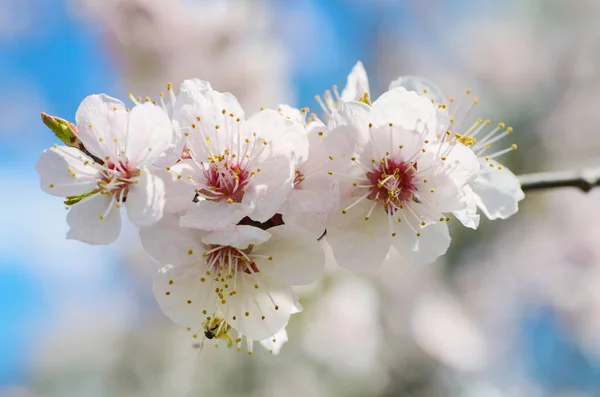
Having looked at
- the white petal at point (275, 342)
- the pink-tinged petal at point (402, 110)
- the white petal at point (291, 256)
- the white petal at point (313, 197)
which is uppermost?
the pink-tinged petal at point (402, 110)

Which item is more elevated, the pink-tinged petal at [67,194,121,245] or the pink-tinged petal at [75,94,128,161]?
the pink-tinged petal at [75,94,128,161]

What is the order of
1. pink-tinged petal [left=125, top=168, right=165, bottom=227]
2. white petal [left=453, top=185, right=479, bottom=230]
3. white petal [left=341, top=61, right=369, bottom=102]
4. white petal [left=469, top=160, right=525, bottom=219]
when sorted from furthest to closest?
white petal [left=341, top=61, right=369, bottom=102]
white petal [left=469, top=160, right=525, bottom=219]
white petal [left=453, top=185, right=479, bottom=230]
pink-tinged petal [left=125, top=168, right=165, bottom=227]

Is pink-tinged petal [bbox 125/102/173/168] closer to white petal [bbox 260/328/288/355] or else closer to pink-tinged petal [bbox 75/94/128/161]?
pink-tinged petal [bbox 75/94/128/161]

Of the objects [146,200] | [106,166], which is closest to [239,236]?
[146,200]

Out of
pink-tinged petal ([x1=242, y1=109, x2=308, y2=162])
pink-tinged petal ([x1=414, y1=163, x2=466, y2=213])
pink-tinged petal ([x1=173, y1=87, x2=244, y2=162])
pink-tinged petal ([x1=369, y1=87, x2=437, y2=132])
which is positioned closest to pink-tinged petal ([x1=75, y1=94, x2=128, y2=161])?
pink-tinged petal ([x1=173, y1=87, x2=244, y2=162])

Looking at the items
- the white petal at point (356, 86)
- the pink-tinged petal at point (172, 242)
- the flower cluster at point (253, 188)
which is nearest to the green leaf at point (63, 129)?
the flower cluster at point (253, 188)

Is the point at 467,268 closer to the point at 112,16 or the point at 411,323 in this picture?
the point at 411,323

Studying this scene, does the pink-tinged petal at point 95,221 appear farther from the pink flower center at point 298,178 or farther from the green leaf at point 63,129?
the pink flower center at point 298,178
